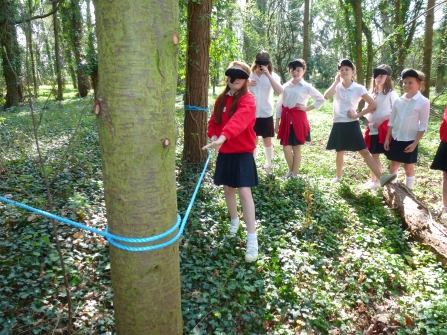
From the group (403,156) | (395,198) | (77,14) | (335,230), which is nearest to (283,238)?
(335,230)

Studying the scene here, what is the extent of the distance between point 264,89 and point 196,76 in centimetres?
114

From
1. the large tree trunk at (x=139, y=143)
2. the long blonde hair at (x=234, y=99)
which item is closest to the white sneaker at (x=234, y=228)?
the long blonde hair at (x=234, y=99)

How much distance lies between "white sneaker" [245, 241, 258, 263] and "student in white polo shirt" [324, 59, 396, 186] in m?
2.59

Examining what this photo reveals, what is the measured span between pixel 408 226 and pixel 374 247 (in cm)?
74

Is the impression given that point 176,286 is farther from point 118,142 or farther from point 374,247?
point 374,247

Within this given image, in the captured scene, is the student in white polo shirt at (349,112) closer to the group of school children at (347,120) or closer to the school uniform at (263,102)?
the group of school children at (347,120)

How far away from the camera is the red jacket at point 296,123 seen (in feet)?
17.2

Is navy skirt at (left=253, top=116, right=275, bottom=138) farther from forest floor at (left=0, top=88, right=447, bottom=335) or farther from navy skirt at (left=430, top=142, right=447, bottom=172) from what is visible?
navy skirt at (left=430, top=142, right=447, bottom=172)

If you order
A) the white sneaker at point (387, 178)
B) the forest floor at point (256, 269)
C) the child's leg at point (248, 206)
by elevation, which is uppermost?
the child's leg at point (248, 206)

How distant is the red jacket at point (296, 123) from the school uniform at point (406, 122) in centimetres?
124

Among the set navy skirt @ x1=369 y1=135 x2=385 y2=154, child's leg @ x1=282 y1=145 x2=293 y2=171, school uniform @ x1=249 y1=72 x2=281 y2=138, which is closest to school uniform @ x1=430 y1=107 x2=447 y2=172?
navy skirt @ x1=369 y1=135 x2=385 y2=154

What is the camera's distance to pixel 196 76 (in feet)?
17.0

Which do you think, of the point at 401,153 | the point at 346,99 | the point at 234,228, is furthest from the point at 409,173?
the point at 234,228

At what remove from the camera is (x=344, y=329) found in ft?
8.41
